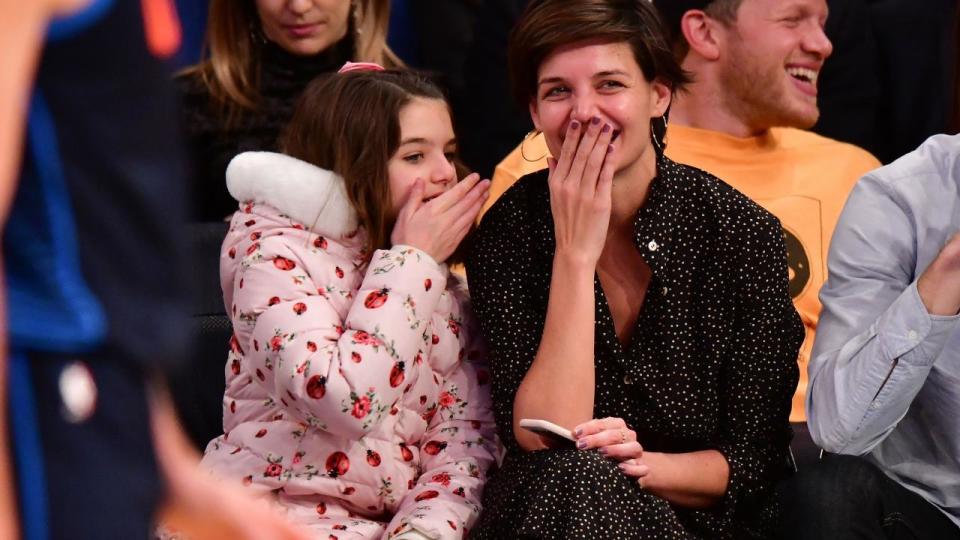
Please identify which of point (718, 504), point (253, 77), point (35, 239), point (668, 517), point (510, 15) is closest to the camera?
point (35, 239)

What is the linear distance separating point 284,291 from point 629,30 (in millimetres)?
596

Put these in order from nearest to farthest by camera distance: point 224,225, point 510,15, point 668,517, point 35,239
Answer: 1. point 35,239
2. point 668,517
3. point 224,225
4. point 510,15

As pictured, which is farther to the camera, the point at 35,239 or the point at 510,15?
the point at 510,15

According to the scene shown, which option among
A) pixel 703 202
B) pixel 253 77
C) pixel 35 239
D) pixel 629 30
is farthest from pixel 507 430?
pixel 35 239

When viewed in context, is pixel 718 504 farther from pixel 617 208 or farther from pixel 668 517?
pixel 617 208

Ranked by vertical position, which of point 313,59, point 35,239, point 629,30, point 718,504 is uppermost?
point 35,239

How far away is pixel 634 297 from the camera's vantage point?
193cm

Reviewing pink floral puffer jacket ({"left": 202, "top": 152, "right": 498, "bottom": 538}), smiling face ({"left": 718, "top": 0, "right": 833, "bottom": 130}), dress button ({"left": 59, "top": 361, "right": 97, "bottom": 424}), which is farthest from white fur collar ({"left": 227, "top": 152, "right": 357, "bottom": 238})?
dress button ({"left": 59, "top": 361, "right": 97, "bottom": 424})

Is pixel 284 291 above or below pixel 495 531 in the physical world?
above

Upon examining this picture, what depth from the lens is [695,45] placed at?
9.46 feet

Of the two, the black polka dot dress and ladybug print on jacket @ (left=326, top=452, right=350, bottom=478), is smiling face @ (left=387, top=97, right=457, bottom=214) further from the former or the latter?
ladybug print on jacket @ (left=326, top=452, right=350, bottom=478)

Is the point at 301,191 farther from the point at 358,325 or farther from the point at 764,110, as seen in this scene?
the point at 764,110

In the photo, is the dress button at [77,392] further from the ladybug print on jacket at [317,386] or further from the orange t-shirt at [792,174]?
the orange t-shirt at [792,174]

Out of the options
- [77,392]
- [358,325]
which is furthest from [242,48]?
[77,392]
